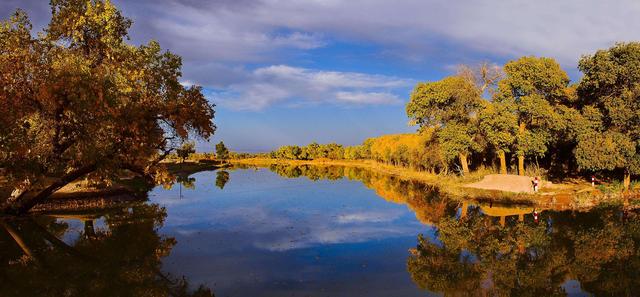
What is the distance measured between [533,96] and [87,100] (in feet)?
127

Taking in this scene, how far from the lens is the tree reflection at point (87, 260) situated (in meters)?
15.1

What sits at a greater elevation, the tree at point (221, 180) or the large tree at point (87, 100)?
the large tree at point (87, 100)

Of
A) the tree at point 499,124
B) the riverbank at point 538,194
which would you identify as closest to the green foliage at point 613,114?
the riverbank at point 538,194

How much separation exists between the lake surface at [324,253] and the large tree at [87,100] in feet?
13.3

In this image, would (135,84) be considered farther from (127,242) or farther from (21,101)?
(127,242)

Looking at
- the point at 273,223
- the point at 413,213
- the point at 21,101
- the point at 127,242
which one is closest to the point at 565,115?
the point at 413,213

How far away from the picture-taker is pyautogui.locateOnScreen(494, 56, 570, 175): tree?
42.2 meters

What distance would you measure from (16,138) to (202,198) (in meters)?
21.6

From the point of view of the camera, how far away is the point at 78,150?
79.1 feet

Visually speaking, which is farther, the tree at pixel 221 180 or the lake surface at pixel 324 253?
the tree at pixel 221 180

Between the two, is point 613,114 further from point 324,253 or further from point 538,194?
point 324,253

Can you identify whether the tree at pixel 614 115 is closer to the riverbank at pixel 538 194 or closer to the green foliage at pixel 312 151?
the riverbank at pixel 538 194

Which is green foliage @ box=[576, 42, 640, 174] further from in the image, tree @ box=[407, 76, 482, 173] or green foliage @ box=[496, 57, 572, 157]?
tree @ box=[407, 76, 482, 173]

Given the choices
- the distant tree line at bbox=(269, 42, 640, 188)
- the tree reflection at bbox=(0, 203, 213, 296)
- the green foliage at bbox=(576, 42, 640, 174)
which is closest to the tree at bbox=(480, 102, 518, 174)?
the distant tree line at bbox=(269, 42, 640, 188)
